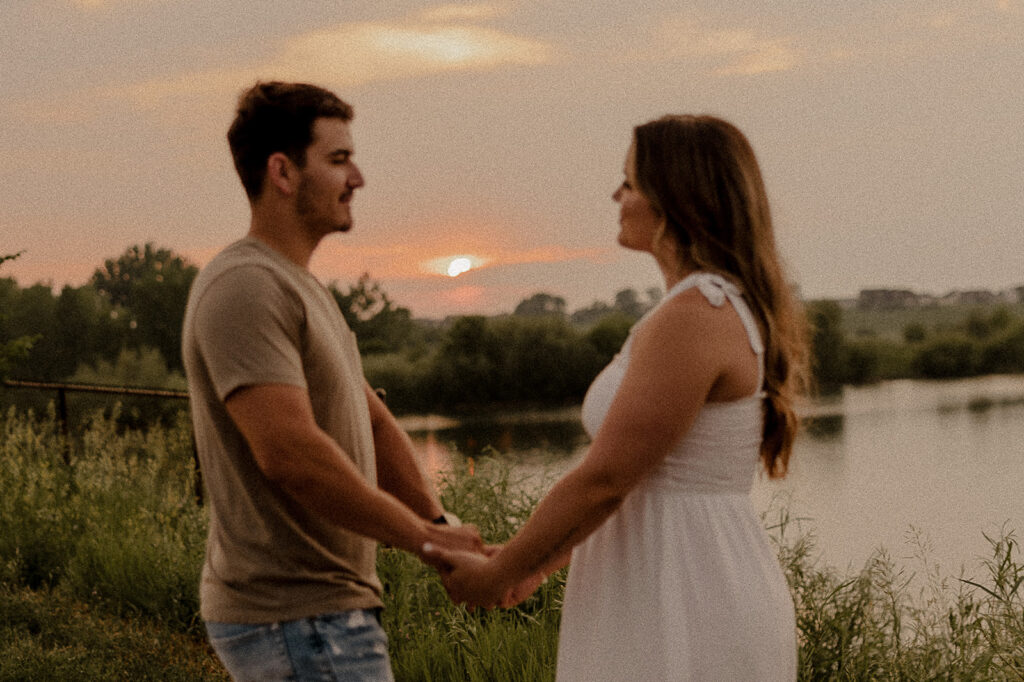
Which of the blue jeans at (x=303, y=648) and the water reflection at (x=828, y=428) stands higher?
the blue jeans at (x=303, y=648)

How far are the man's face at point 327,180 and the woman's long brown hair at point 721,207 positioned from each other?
0.62 meters

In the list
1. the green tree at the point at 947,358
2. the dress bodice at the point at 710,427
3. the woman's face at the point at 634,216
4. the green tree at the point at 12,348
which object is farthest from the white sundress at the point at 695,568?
the green tree at the point at 947,358

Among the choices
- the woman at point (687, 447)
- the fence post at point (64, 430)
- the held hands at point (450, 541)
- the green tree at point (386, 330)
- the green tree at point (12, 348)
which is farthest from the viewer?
the green tree at point (386, 330)

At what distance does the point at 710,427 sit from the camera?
208cm

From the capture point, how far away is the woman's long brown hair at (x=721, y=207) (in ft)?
6.86

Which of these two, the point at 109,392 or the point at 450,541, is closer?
the point at 450,541

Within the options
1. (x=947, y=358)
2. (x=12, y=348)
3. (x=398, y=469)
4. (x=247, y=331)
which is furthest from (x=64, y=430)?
(x=947, y=358)

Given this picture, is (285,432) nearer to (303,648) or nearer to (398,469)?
(303,648)

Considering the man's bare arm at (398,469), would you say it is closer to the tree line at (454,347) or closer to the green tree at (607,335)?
the tree line at (454,347)

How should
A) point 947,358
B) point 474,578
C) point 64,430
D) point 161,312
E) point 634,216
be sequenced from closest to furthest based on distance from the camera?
point 634,216, point 474,578, point 64,430, point 947,358, point 161,312

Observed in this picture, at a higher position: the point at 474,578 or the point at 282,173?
the point at 282,173

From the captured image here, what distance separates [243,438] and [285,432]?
14 cm

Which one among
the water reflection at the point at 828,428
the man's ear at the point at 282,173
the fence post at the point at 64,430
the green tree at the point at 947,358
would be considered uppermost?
the man's ear at the point at 282,173

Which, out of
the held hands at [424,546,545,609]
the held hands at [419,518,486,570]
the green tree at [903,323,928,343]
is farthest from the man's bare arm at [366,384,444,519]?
the green tree at [903,323,928,343]
